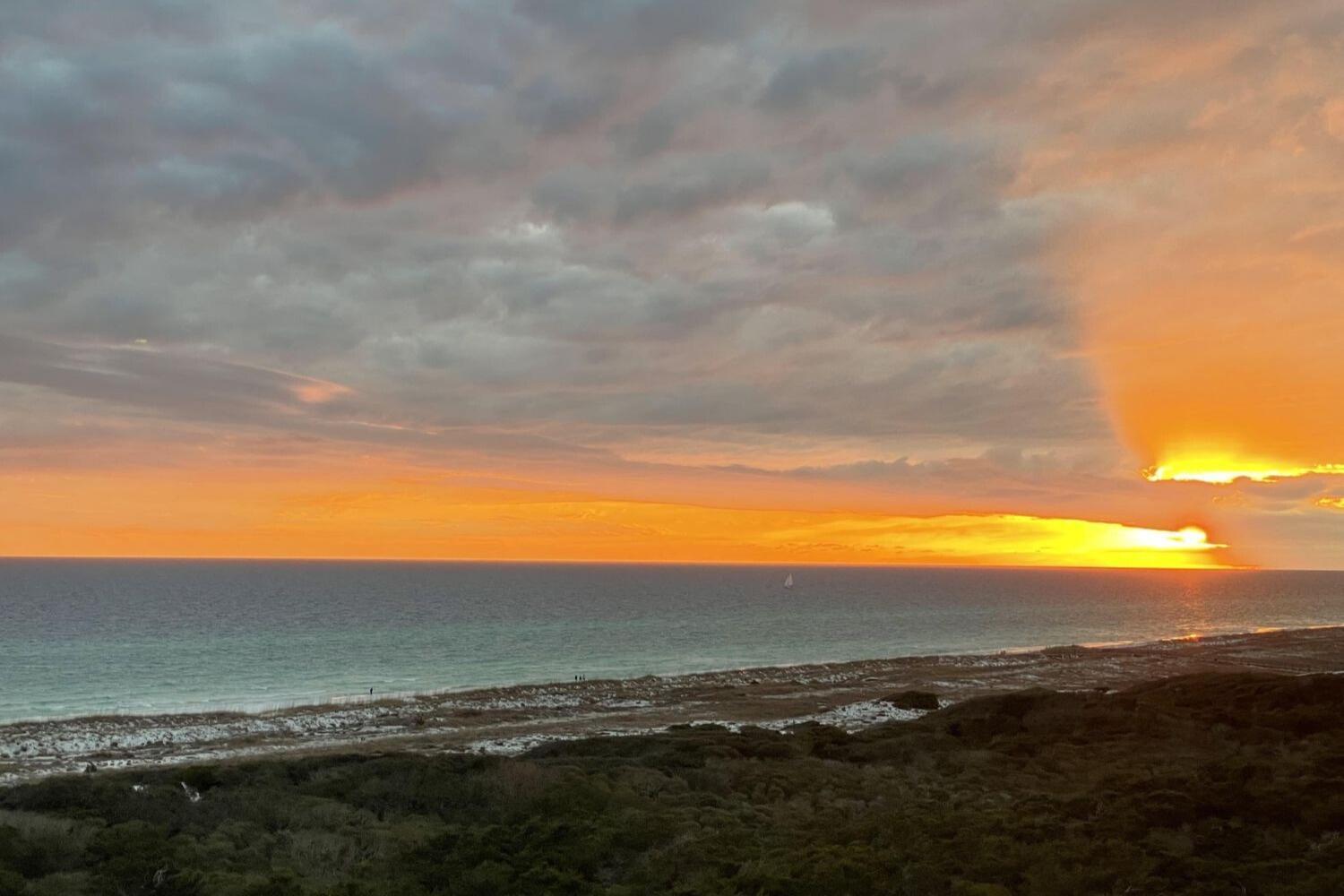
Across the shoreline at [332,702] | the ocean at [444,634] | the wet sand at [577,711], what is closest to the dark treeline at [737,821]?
the wet sand at [577,711]

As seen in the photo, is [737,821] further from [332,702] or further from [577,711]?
[332,702]

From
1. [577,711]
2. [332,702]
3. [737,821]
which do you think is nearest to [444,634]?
[332,702]

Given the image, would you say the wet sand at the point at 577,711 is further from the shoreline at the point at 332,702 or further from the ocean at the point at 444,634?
the ocean at the point at 444,634

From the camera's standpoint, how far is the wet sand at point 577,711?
37875 millimetres

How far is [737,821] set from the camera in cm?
1973

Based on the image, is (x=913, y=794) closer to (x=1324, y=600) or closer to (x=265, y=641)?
(x=265, y=641)

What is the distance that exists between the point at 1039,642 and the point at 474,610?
249 ft

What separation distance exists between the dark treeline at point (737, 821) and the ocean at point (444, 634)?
103 ft

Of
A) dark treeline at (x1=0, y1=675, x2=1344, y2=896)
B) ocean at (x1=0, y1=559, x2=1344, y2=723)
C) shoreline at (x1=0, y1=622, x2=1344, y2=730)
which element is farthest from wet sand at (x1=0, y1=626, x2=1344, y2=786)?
dark treeline at (x1=0, y1=675, x2=1344, y2=896)

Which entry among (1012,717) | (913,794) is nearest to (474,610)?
(1012,717)

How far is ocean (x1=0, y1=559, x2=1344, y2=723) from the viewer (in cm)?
5991

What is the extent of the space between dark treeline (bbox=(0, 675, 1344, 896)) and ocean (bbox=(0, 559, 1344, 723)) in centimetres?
3133

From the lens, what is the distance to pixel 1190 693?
3772 centimetres

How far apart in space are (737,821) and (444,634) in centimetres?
7995
